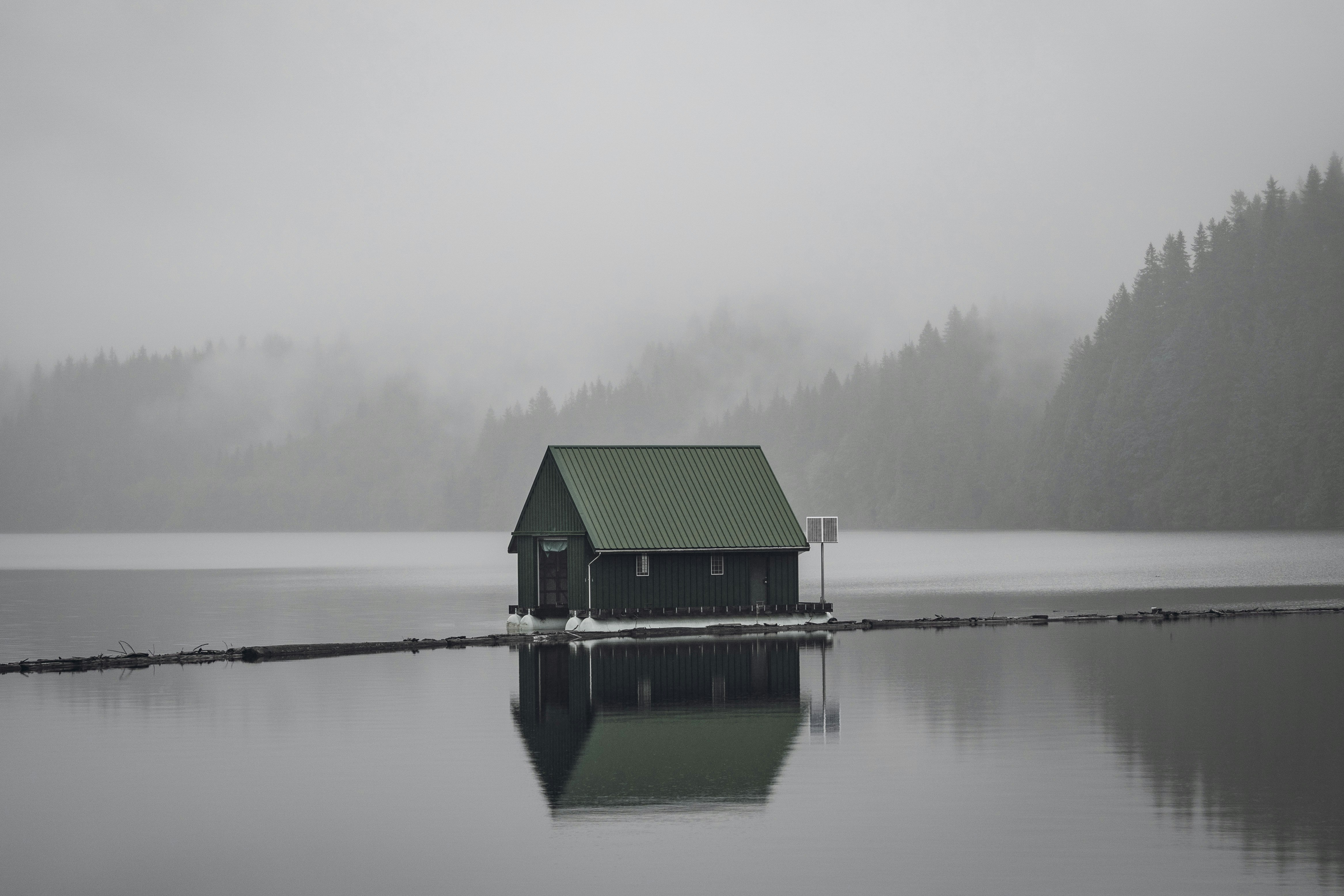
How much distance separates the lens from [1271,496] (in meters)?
180

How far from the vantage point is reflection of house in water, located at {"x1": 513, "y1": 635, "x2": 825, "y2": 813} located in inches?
945

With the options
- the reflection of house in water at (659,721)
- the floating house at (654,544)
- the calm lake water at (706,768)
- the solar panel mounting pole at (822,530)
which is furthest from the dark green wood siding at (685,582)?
the reflection of house in water at (659,721)

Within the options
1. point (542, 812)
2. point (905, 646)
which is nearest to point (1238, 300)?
point (905, 646)

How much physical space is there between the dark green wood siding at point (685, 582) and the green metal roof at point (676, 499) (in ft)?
2.22

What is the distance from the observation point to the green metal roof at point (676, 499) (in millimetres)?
51406

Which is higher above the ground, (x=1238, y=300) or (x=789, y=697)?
(x=1238, y=300)

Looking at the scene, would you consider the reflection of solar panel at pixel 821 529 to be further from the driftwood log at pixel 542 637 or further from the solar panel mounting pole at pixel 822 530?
the driftwood log at pixel 542 637

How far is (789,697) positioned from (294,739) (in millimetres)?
11577

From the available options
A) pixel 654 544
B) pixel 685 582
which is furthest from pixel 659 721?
pixel 685 582

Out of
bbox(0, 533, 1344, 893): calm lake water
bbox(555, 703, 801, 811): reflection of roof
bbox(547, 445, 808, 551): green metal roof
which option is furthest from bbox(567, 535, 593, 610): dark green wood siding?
bbox(555, 703, 801, 811): reflection of roof

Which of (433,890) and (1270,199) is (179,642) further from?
(1270,199)

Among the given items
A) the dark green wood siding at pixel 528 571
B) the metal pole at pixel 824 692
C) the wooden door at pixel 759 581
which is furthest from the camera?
the dark green wood siding at pixel 528 571

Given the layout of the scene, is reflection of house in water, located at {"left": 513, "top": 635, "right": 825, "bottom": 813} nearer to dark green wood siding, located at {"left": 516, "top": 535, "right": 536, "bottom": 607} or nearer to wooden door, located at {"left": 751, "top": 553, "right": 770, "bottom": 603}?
wooden door, located at {"left": 751, "top": 553, "right": 770, "bottom": 603}

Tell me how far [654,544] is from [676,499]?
2.77 m
